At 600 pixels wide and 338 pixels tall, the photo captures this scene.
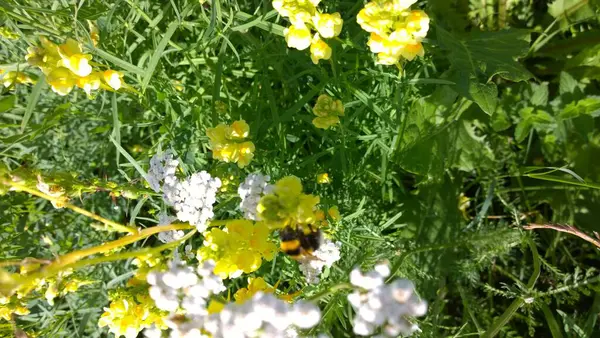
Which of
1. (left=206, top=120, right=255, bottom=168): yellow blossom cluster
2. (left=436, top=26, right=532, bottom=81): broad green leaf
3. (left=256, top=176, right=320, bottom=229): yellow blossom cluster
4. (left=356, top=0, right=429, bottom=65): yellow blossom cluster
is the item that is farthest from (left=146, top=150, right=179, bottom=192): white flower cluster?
(left=436, top=26, right=532, bottom=81): broad green leaf

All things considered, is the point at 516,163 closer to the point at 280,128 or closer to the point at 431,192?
the point at 431,192

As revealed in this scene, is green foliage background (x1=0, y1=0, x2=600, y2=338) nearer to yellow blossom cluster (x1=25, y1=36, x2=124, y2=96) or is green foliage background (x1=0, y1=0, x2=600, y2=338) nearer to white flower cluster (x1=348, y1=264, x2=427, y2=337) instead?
yellow blossom cluster (x1=25, y1=36, x2=124, y2=96)

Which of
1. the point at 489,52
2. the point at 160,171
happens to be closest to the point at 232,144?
the point at 160,171

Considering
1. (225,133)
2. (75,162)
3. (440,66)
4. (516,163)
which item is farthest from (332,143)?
(75,162)

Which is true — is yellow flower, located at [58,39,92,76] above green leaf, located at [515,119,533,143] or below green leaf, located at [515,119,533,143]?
above

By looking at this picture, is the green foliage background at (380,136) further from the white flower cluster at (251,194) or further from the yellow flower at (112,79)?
the white flower cluster at (251,194)

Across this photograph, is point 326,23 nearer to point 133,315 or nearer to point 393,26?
point 393,26
